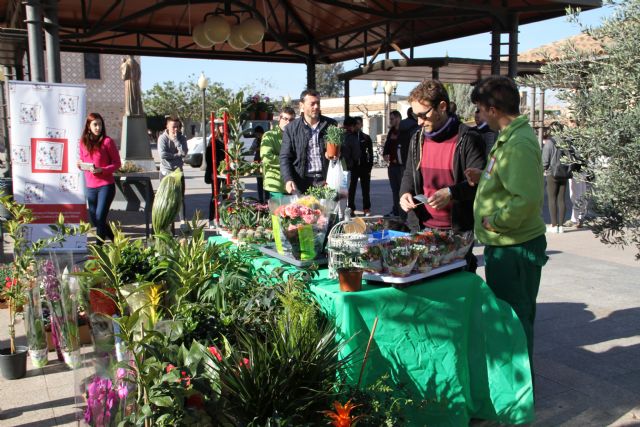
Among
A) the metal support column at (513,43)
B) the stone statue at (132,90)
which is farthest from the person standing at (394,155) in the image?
the stone statue at (132,90)

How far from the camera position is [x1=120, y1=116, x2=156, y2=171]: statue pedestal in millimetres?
13062

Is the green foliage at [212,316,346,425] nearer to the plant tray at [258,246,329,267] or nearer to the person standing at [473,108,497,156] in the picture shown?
the plant tray at [258,246,329,267]

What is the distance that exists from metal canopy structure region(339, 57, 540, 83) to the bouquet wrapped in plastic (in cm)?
574

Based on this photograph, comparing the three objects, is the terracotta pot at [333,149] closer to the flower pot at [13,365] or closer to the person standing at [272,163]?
the person standing at [272,163]

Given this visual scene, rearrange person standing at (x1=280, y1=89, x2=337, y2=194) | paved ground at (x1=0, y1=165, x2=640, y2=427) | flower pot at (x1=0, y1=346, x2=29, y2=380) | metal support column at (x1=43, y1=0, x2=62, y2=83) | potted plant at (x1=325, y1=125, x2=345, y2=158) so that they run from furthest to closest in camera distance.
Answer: metal support column at (x1=43, y1=0, x2=62, y2=83), person standing at (x1=280, y1=89, x2=337, y2=194), potted plant at (x1=325, y1=125, x2=345, y2=158), flower pot at (x1=0, y1=346, x2=29, y2=380), paved ground at (x1=0, y1=165, x2=640, y2=427)

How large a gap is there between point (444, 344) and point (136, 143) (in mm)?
11643

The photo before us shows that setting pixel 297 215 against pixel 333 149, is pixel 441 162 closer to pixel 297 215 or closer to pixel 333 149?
pixel 333 149

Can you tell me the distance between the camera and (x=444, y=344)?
287cm

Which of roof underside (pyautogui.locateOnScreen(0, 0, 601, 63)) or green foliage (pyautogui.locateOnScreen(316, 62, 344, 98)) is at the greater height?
green foliage (pyautogui.locateOnScreen(316, 62, 344, 98))

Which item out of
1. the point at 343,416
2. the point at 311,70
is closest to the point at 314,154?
the point at 343,416

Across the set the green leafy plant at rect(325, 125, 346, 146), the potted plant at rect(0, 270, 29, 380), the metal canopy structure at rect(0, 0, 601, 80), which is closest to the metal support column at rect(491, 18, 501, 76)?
the metal canopy structure at rect(0, 0, 601, 80)

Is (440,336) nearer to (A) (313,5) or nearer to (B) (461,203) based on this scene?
(B) (461,203)

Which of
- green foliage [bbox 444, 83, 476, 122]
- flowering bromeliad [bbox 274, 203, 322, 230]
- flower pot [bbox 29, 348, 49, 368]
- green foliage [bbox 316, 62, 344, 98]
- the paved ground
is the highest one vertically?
green foliage [bbox 316, 62, 344, 98]

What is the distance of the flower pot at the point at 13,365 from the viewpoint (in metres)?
3.71
